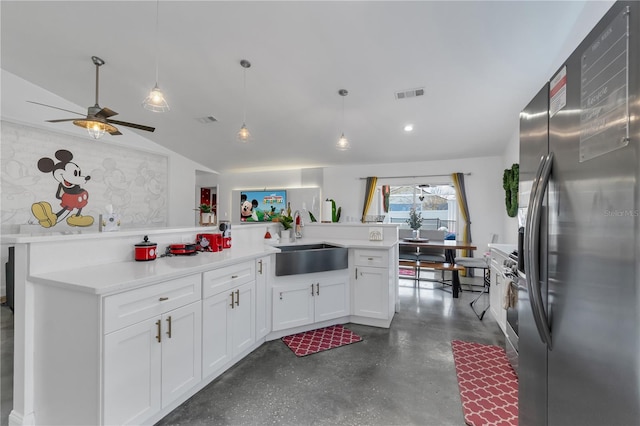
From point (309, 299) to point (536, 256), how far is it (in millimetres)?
2239

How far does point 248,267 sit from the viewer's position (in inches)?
91.4

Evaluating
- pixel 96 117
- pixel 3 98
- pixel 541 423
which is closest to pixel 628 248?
pixel 541 423

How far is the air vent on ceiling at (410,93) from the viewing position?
362cm

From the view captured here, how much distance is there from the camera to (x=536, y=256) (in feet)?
3.01

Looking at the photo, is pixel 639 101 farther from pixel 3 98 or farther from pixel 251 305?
pixel 3 98

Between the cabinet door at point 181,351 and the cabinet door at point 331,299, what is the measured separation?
133 centimetres

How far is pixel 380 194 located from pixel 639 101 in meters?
6.14

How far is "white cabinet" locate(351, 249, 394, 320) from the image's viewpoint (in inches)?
116

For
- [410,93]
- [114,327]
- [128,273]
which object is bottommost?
[114,327]

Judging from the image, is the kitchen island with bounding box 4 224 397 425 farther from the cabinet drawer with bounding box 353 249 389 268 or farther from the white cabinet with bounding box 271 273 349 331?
the cabinet drawer with bounding box 353 249 389 268

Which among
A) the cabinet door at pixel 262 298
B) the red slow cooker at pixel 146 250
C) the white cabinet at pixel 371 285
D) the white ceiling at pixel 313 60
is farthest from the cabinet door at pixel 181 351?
the white ceiling at pixel 313 60

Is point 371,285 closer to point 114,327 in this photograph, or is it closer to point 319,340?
point 319,340

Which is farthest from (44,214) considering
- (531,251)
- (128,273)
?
(531,251)

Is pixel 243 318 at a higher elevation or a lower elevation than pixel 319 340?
higher
